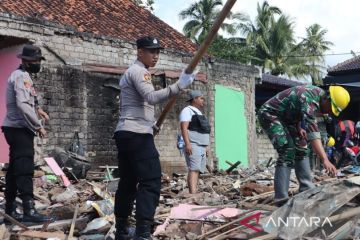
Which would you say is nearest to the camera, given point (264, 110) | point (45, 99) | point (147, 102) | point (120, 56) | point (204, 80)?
point (147, 102)

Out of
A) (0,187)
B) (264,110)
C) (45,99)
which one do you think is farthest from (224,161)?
(264,110)

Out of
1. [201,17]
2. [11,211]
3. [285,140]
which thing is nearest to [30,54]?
[11,211]

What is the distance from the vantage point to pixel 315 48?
3719cm

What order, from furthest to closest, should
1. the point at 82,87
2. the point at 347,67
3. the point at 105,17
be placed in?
the point at 347,67 → the point at 105,17 → the point at 82,87

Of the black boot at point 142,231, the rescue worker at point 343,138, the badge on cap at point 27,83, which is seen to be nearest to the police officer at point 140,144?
the black boot at point 142,231

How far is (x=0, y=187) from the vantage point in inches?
296

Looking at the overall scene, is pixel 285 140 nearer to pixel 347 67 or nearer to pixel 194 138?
pixel 194 138

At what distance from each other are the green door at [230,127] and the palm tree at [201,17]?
17.6 m

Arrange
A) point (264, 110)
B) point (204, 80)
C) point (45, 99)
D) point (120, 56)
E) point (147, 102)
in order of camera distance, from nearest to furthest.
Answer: point (147, 102) < point (264, 110) < point (45, 99) < point (120, 56) < point (204, 80)

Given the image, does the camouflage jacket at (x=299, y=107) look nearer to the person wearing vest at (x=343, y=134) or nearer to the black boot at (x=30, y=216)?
the black boot at (x=30, y=216)

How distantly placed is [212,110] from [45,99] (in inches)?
227

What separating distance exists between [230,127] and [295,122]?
10.5 metres

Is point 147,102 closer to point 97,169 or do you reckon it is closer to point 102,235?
point 102,235

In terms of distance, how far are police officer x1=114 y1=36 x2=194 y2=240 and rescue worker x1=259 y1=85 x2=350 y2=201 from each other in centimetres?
148
